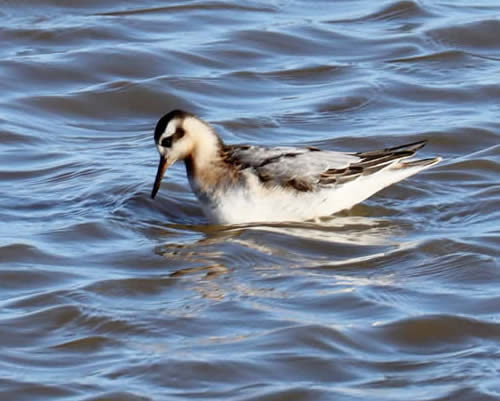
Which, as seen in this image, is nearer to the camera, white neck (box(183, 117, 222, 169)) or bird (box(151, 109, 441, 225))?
bird (box(151, 109, 441, 225))

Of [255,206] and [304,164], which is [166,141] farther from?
[304,164]

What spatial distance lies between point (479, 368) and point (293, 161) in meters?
3.34

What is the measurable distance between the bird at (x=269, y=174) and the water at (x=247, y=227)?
0.17 meters

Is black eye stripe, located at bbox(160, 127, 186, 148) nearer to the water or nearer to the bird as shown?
the bird

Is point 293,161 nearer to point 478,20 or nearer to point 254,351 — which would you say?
point 254,351

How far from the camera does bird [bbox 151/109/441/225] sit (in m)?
11.0

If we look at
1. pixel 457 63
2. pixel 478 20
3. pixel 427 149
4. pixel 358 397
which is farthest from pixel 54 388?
pixel 478 20

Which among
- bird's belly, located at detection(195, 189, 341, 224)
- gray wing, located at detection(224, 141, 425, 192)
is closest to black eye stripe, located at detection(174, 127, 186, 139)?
gray wing, located at detection(224, 141, 425, 192)

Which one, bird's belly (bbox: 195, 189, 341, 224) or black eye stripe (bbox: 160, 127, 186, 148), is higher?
black eye stripe (bbox: 160, 127, 186, 148)

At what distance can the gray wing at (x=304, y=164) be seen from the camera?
36.2ft

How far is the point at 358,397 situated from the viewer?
7.86m

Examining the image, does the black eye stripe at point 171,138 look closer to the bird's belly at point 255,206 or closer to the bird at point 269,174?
the bird at point 269,174

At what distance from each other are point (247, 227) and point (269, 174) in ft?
1.43

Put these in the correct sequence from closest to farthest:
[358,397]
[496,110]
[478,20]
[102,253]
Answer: [358,397]
[102,253]
[496,110]
[478,20]
